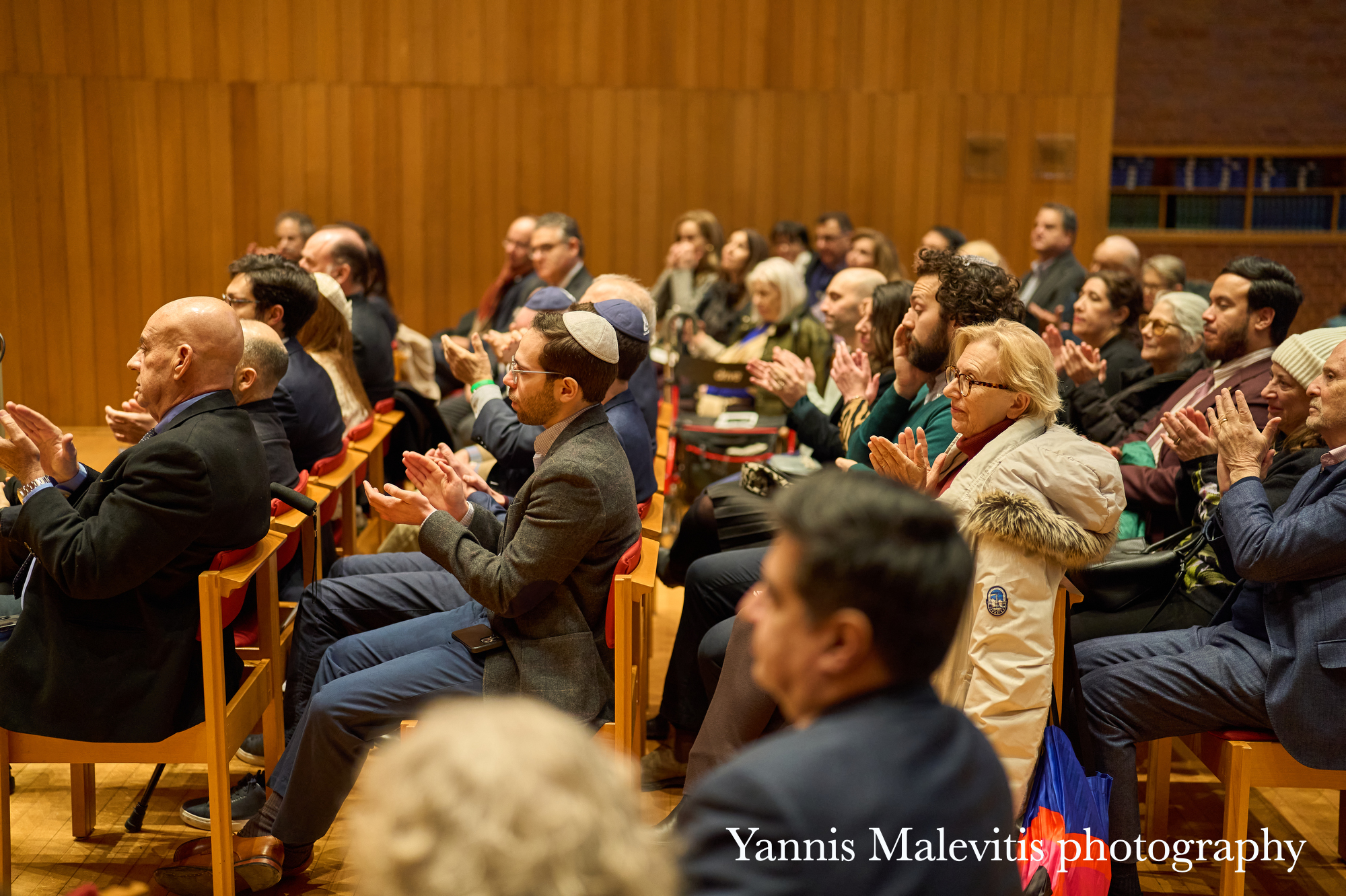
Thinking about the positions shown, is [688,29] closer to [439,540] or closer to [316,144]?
[316,144]

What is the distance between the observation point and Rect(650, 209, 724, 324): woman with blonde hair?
7293mm

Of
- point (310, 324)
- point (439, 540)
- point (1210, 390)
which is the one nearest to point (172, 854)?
point (439, 540)

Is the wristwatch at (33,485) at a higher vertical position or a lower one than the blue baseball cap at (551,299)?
lower

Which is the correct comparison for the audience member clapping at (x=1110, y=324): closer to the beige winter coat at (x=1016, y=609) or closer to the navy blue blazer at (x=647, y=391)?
the navy blue blazer at (x=647, y=391)

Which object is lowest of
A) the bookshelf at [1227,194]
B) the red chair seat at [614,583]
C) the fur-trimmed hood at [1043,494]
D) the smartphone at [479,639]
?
the smartphone at [479,639]

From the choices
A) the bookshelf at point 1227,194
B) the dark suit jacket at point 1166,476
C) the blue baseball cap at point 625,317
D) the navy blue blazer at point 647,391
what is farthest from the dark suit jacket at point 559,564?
the bookshelf at point 1227,194

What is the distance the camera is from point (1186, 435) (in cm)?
303

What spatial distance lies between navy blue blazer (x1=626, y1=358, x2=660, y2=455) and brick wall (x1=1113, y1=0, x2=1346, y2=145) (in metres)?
8.05

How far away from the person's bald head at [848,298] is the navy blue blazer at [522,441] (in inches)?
65.3

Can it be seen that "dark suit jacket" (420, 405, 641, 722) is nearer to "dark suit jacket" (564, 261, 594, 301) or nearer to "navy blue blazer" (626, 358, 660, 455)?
"navy blue blazer" (626, 358, 660, 455)

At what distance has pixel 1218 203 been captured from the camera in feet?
33.6

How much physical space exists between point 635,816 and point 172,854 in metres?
2.27

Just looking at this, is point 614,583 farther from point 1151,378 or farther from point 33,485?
point 1151,378

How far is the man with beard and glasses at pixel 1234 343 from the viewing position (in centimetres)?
342
